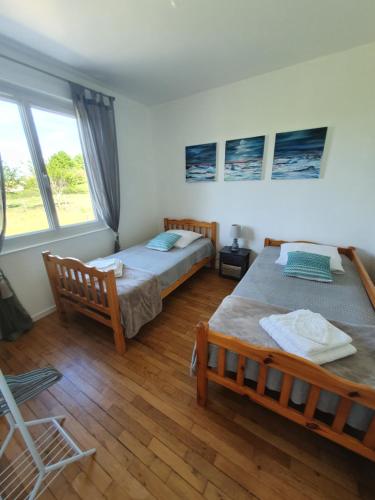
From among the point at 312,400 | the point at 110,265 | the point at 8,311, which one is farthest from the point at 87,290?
the point at 312,400

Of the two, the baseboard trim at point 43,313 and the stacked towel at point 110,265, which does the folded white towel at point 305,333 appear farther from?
the baseboard trim at point 43,313

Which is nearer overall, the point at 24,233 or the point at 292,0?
the point at 292,0

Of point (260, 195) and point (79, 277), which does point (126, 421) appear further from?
point (260, 195)

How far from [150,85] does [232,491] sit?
3708 millimetres

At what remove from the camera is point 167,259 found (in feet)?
8.13

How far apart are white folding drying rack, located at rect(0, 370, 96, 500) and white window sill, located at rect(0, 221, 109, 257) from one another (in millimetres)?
1510

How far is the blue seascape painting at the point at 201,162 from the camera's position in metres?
2.94

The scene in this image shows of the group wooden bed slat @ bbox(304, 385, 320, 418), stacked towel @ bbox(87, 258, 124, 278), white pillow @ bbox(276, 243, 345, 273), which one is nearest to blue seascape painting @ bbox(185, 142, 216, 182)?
white pillow @ bbox(276, 243, 345, 273)

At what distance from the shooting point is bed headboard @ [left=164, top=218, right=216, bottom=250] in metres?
3.23

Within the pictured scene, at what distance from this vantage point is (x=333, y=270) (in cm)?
197

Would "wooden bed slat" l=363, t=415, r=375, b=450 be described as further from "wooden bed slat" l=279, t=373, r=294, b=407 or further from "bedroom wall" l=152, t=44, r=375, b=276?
"bedroom wall" l=152, t=44, r=375, b=276

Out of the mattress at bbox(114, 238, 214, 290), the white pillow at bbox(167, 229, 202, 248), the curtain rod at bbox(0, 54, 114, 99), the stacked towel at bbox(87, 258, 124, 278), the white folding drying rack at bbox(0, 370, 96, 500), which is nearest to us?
the white folding drying rack at bbox(0, 370, 96, 500)

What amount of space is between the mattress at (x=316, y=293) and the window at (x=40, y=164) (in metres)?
2.21

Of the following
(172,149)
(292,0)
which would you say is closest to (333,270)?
(292,0)
